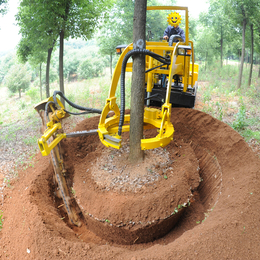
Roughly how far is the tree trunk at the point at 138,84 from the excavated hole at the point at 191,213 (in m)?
1.32

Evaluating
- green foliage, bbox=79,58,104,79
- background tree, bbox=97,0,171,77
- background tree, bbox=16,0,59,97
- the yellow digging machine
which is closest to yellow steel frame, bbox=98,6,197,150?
the yellow digging machine

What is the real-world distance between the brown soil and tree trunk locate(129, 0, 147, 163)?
2.21 feet

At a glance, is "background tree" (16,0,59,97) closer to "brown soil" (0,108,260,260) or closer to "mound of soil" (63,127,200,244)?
"brown soil" (0,108,260,260)

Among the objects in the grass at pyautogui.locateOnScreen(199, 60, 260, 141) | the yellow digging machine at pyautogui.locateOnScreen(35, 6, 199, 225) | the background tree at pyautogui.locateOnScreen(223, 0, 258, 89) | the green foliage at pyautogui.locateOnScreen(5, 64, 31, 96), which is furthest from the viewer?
the green foliage at pyautogui.locateOnScreen(5, 64, 31, 96)

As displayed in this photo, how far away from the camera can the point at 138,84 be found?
12.6ft

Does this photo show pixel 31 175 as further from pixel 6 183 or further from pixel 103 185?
pixel 103 185

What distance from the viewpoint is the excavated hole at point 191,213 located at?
372 centimetres

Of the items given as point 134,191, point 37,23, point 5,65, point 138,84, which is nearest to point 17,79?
point 37,23

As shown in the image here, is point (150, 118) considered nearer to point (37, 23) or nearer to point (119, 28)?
point (37, 23)

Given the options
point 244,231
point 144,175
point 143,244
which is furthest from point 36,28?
point 244,231

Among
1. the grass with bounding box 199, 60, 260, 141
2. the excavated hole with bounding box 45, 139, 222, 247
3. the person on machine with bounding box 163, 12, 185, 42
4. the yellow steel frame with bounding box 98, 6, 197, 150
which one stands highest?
the person on machine with bounding box 163, 12, 185, 42

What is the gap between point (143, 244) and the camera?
3.63 meters

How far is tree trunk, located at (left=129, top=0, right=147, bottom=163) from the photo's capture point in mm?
3539

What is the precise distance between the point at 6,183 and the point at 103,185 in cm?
249
